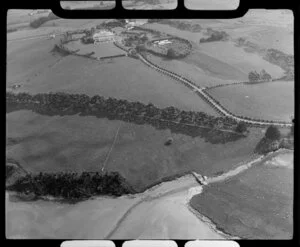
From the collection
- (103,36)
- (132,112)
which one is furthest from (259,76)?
(103,36)

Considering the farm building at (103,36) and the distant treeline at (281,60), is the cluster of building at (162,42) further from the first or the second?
the distant treeline at (281,60)

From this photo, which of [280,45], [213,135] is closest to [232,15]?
[213,135]

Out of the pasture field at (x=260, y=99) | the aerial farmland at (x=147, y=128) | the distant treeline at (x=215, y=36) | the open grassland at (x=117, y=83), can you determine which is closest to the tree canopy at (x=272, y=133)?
the aerial farmland at (x=147, y=128)

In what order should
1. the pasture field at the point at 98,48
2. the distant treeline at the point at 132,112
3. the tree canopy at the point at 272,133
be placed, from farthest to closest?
the pasture field at the point at 98,48, the distant treeline at the point at 132,112, the tree canopy at the point at 272,133

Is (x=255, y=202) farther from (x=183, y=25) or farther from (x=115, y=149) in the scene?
(x=183, y=25)

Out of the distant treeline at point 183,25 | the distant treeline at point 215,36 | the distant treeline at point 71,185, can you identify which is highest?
the distant treeline at point 183,25
